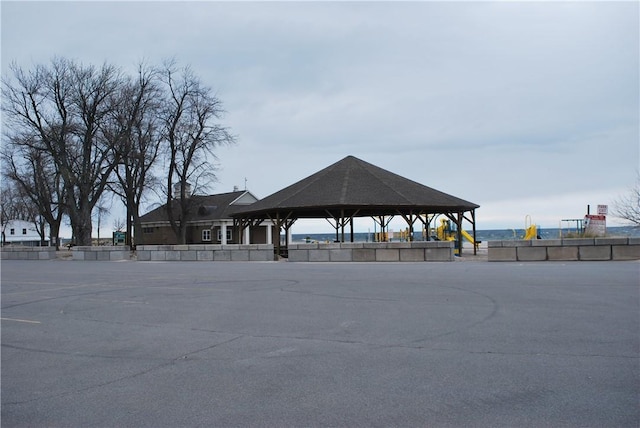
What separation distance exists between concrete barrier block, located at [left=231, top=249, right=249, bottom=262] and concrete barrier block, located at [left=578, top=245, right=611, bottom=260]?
15264mm

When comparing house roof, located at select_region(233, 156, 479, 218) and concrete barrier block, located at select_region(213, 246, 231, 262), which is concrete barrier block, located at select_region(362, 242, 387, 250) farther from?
concrete barrier block, located at select_region(213, 246, 231, 262)

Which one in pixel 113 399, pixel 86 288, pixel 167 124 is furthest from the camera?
pixel 167 124

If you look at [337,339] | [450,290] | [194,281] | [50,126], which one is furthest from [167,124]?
[337,339]

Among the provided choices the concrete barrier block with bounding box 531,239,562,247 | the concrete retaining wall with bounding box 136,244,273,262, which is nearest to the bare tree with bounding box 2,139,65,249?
the concrete retaining wall with bounding box 136,244,273,262

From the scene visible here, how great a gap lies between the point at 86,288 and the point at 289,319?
27.5ft

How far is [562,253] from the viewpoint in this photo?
69.5ft

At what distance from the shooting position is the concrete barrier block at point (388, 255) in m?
23.6

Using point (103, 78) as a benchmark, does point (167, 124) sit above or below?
below

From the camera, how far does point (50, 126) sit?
146 feet

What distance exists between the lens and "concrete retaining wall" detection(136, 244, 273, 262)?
26906 mm

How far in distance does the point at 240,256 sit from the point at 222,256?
1.12m

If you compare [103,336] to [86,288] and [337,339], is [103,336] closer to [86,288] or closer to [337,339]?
[337,339]

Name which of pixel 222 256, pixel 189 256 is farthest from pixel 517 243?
pixel 189 256

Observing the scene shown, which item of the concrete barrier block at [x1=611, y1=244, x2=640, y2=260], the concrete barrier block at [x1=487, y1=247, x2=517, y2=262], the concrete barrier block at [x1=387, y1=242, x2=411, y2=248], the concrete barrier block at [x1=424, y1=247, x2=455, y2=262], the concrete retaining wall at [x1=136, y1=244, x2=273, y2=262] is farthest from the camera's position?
the concrete retaining wall at [x1=136, y1=244, x2=273, y2=262]
